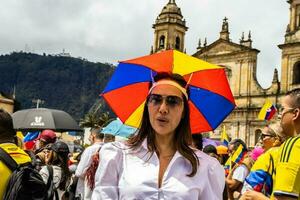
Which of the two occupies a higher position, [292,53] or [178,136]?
[292,53]

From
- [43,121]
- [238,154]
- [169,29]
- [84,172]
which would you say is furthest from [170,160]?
[169,29]

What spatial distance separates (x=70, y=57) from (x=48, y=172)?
17684 cm

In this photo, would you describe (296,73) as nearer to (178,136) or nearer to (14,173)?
(14,173)

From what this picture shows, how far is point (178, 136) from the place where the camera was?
2.84 metres

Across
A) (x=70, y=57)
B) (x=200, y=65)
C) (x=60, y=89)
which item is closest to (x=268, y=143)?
(x=200, y=65)

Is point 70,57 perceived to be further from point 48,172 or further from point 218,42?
point 48,172

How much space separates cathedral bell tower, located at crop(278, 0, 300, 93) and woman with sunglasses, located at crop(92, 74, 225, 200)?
34.4m

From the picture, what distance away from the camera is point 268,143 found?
17.8ft

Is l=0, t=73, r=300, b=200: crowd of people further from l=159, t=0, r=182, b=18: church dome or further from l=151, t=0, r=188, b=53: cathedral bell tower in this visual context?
l=159, t=0, r=182, b=18: church dome

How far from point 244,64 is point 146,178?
37503 mm

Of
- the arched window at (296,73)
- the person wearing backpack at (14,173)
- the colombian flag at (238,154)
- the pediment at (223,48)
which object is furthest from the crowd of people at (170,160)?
the pediment at (223,48)

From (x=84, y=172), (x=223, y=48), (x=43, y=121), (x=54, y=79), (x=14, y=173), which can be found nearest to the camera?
(x=14, y=173)

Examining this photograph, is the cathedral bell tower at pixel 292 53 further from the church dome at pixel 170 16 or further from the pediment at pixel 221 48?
the church dome at pixel 170 16

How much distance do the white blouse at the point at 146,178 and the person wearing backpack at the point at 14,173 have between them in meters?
1.06
